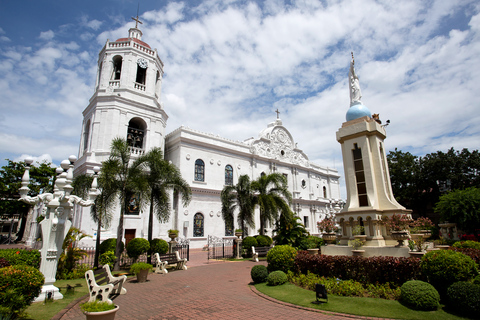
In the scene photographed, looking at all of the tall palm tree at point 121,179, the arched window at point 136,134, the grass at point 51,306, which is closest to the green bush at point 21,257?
the grass at point 51,306

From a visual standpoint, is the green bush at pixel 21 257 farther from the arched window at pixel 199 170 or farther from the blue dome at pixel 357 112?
the arched window at pixel 199 170

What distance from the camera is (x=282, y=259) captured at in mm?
10320

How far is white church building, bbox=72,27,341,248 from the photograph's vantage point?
2203 cm

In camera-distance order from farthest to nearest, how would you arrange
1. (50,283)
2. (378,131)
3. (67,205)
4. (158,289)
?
(378,131)
(158,289)
(67,205)
(50,283)

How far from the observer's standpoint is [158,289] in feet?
31.5

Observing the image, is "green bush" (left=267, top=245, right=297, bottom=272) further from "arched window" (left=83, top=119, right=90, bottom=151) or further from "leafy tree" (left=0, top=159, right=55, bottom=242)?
"leafy tree" (left=0, top=159, right=55, bottom=242)

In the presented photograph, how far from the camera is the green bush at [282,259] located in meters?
10.3

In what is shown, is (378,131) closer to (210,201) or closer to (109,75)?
(210,201)

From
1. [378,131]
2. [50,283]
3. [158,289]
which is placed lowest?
[158,289]

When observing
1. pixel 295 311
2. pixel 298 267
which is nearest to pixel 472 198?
pixel 298 267

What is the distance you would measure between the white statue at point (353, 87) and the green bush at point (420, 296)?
→ 925cm

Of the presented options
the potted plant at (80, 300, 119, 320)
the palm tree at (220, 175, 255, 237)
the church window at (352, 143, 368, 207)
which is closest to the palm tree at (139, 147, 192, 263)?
the palm tree at (220, 175, 255, 237)

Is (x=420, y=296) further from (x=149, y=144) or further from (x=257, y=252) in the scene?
(x=149, y=144)

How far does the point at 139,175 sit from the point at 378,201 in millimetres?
11655
